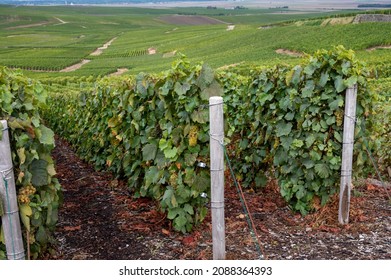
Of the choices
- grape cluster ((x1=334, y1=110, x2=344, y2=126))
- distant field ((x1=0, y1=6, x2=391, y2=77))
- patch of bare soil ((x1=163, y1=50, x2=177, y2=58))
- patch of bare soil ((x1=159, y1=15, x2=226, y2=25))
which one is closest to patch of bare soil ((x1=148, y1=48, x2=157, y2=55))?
distant field ((x1=0, y1=6, x2=391, y2=77))

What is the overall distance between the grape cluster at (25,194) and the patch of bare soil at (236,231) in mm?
1052

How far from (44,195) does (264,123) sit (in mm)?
3362

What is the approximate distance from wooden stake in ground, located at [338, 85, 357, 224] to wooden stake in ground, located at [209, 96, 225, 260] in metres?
1.99

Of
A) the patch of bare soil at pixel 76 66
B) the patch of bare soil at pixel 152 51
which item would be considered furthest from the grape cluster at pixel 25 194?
the patch of bare soil at pixel 152 51

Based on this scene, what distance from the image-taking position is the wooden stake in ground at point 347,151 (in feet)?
18.5

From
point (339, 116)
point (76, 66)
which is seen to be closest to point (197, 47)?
point (76, 66)

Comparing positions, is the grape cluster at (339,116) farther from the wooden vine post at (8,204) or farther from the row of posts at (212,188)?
the wooden vine post at (8,204)

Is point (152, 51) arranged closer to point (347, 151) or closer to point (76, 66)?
point (76, 66)

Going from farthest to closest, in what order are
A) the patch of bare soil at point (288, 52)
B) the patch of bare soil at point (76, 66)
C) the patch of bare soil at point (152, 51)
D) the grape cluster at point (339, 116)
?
the patch of bare soil at point (152, 51) < the patch of bare soil at point (76, 66) < the patch of bare soil at point (288, 52) < the grape cluster at point (339, 116)

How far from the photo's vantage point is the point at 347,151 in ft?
18.8

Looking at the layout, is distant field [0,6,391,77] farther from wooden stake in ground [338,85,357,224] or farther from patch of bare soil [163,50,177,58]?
wooden stake in ground [338,85,357,224]

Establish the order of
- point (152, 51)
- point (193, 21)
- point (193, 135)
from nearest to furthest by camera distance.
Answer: point (193, 135), point (152, 51), point (193, 21)

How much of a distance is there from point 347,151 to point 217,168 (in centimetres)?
211

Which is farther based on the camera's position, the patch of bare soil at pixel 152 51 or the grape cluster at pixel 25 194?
the patch of bare soil at pixel 152 51
